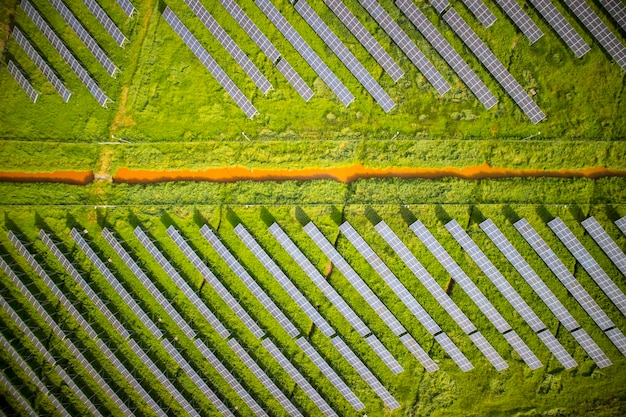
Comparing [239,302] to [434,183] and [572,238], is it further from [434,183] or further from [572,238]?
[572,238]

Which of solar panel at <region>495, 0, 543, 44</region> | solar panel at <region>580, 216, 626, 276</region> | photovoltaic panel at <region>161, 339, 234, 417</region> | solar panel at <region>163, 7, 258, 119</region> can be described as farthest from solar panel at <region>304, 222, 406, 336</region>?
solar panel at <region>495, 0, 543, 44</region>

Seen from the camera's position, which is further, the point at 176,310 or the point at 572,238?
the point at 176,310

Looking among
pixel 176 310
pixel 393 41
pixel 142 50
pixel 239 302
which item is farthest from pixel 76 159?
pixel 393 41

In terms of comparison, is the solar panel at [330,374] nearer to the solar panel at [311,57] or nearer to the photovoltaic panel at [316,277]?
the photovoltaic panel at [316,277]

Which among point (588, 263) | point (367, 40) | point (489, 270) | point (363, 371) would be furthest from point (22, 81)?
point (588, 263)

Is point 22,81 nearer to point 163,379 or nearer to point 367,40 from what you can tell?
point 163,379

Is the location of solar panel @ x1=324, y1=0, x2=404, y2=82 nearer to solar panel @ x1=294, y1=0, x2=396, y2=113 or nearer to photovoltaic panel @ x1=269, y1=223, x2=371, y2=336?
solar panel @ x1=294, y1=0, x2=396, y2=113

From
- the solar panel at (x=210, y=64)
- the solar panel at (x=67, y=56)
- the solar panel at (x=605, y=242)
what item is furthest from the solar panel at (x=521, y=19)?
the solar panel at (x=67, y=56)
